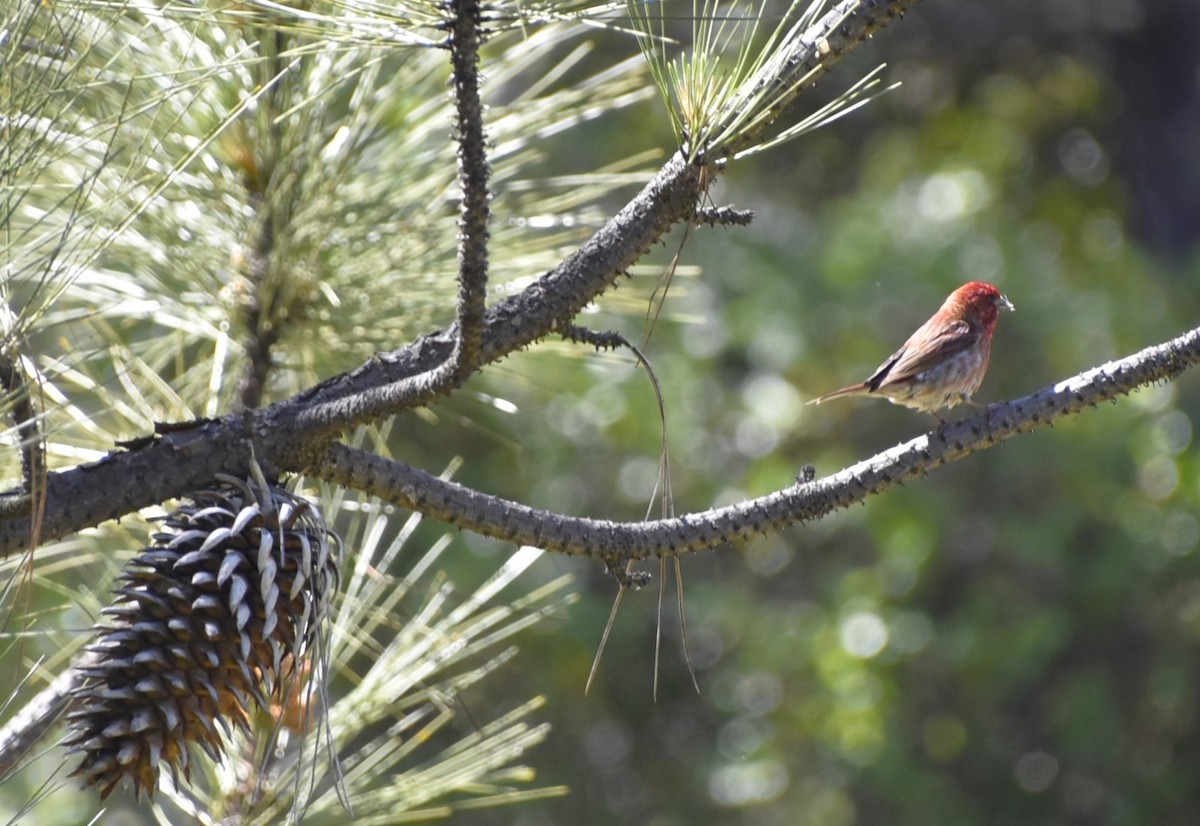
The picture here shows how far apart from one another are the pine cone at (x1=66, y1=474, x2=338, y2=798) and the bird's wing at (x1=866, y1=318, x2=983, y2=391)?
7.00 ft

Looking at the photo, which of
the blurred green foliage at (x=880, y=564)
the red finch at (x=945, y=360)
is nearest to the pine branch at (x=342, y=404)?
the red finch at (x=945, y=360)

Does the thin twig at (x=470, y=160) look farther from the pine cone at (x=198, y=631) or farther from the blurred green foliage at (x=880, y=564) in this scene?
the blurred green foliage at (x=880, y=564)

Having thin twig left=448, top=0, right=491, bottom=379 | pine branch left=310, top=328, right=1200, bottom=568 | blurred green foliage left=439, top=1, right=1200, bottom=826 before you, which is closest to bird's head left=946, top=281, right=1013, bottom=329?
blurred green foliage left=439, top=1, right=1200, bottom=826

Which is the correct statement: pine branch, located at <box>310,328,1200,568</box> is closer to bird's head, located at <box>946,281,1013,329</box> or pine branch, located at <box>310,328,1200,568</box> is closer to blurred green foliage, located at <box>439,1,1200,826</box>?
bird's head, located at <box>946,281,1013,329</box>

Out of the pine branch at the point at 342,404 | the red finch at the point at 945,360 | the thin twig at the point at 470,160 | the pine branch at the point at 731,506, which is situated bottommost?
the red finch at the point at 945,360

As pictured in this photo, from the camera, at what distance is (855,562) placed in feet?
19.5

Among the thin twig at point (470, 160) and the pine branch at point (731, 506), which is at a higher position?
the thin twig at point (470, 160)

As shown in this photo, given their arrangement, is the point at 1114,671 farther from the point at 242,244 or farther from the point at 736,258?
the point at 242,244

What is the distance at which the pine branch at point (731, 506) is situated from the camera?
56.4 inches

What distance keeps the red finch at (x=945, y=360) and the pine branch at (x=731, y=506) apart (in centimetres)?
153

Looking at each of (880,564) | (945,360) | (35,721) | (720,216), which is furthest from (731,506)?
(880,564)

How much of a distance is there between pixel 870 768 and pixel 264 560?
423cm

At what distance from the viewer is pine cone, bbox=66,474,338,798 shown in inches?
50.1

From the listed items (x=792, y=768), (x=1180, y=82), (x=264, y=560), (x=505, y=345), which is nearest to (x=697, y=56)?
(x=505, y=345)
